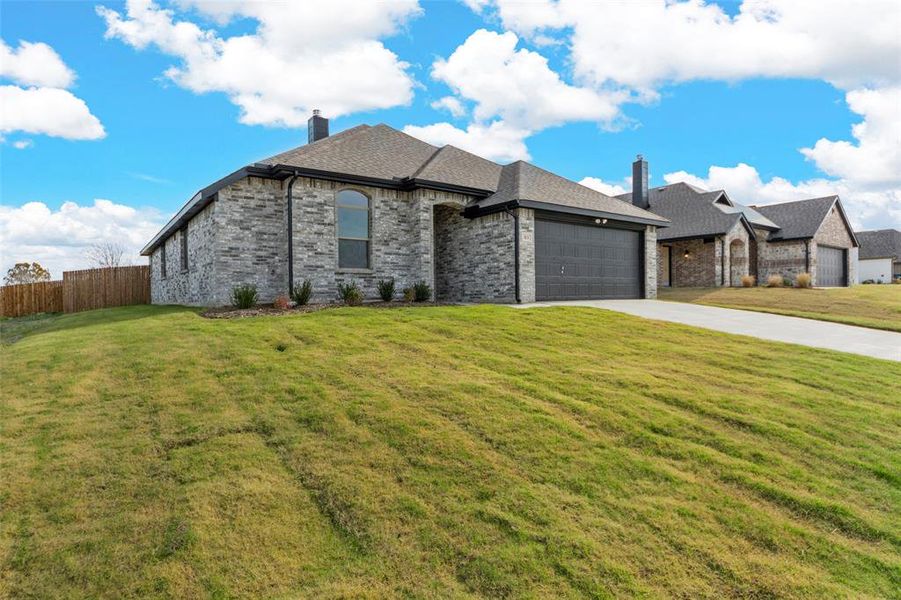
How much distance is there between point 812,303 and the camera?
19.0 metres

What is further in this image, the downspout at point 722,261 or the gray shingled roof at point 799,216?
the gray shingled roof at point 799,216

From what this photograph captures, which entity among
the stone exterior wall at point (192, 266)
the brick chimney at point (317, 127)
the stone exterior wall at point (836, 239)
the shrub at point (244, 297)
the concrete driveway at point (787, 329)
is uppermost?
the brick chimney at point (317, 127)

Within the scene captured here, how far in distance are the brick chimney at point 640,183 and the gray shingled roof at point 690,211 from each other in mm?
993

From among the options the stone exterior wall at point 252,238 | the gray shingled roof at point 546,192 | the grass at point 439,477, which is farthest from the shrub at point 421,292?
the grass at point 439,477

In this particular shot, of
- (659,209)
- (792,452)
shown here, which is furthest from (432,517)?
(659,209)

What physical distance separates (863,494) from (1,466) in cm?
761

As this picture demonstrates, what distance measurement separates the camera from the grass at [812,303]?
15091 mm

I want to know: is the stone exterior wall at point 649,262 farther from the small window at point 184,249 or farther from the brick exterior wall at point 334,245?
the small window at point 184,249

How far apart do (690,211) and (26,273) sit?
171ft

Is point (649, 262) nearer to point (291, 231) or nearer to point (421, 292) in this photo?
point (421, 292)

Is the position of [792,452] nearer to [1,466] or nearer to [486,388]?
[486,388]

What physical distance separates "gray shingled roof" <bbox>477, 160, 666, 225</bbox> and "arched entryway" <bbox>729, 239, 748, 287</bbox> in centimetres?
1127

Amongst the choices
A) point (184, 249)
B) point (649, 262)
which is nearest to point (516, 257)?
point (649, 262)

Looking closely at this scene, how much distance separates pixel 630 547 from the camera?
11.2ft
